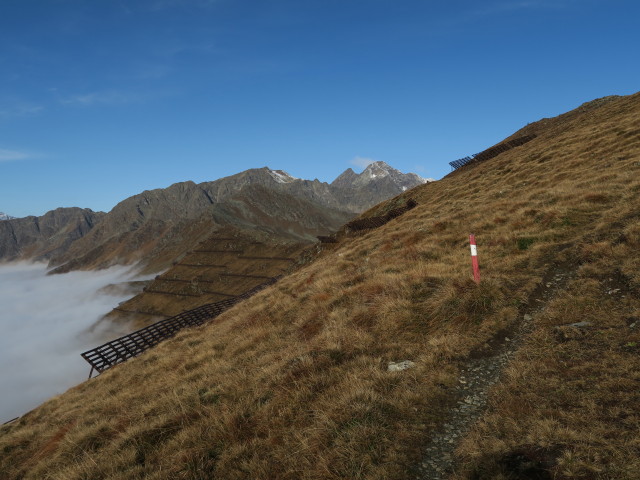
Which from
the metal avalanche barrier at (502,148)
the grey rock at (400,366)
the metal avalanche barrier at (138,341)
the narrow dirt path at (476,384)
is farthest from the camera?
the metal avalanche barrier at (502,148)

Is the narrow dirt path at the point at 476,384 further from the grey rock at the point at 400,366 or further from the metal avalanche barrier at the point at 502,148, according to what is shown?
the metal avalanche barrier at the point at 502,148

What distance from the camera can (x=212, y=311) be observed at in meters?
34.9

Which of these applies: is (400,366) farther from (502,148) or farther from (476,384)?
(502,148)

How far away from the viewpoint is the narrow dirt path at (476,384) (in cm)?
420

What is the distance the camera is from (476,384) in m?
5.57

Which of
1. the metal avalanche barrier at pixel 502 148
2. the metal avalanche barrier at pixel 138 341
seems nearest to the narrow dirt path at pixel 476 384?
the metal avalanche barrier at pixel 138 341

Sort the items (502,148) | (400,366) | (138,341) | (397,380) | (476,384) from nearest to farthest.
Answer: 1. (476,384)
2. (397,380)
3. (400,366)
4. (138,341)
5. (502,148)

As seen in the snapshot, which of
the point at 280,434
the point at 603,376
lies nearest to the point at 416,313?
the point at 603,376

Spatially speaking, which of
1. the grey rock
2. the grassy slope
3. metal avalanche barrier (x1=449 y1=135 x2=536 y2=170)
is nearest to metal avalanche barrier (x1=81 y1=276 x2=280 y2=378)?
the grassy slope

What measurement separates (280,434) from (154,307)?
348ft

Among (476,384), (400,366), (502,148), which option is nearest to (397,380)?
(400,366)

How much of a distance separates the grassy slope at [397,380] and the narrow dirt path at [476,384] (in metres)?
0.16

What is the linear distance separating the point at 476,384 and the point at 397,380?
134 centimetres

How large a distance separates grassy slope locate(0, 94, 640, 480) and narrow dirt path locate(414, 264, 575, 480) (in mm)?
164
